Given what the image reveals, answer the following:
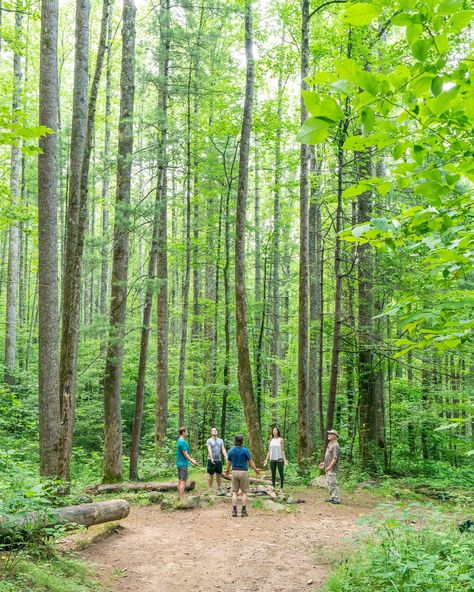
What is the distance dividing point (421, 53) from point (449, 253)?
1018 millimetres

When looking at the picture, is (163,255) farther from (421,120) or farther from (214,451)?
(421,120)

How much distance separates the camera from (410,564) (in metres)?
4.79

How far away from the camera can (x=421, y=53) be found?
5.61 feet

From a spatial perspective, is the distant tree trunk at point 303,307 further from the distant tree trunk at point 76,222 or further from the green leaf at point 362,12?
the green leaf at point 362,12

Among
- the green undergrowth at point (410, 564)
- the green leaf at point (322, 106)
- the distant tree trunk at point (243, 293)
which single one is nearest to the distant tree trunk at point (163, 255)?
the distant tree trunk at point (243, 293)

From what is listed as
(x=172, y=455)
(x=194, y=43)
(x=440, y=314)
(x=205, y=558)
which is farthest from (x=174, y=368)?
(x=440, y=314)

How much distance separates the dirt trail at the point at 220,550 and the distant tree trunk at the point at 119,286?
2.63 metres

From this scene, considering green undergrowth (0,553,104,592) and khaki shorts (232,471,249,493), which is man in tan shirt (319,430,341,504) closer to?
khaki shorts (232,471,249,493)

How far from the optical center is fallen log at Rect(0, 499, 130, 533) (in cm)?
550

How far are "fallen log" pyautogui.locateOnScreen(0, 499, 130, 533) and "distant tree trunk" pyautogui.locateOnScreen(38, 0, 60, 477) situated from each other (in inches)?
45.9

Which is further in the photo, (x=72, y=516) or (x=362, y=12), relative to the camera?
(x=72, y=516)

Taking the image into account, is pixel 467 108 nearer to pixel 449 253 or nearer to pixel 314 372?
pixel 449 253

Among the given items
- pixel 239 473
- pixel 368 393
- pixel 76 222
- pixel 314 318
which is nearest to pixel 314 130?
pixel 76 222

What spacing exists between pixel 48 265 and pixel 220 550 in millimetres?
5852
